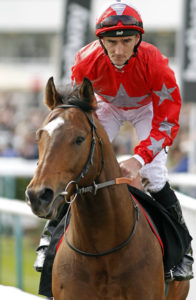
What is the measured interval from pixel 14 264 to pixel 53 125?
19.2 ft

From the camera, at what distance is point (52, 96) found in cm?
337

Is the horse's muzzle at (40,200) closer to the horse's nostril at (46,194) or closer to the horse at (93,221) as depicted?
the horse's nostril at (46,194)

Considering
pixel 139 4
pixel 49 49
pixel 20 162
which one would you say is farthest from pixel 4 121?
pixel 49 49

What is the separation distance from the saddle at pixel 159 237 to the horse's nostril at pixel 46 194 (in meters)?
1.02

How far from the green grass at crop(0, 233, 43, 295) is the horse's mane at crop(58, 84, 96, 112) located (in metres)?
4.31

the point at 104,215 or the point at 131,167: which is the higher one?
the point at 131,167

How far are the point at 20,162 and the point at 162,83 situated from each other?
620 centimetres

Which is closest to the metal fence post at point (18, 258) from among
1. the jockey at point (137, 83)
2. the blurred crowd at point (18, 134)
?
the jockey at point (137, 83)

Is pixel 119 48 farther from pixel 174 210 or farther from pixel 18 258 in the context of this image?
pixel 18 258

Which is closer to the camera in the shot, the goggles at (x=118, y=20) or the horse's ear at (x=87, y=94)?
the horse's ear at (x=87, y=94)

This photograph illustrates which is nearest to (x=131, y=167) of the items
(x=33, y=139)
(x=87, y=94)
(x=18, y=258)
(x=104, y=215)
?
(x=104, y=215)

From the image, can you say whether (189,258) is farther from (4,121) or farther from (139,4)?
(139,4)

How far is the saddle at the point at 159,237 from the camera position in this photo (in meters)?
3.93

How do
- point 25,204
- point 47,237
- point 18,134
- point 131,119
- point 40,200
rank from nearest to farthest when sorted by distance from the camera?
point 40,200 < point 47,237 < point 131,119 < point 25,204 < point 18,134
